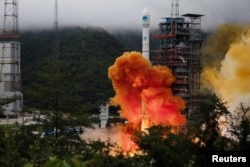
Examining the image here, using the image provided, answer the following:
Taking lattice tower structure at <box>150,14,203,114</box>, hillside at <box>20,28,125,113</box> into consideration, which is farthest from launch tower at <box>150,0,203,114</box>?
hillside at <box>20,28,125,113</box>

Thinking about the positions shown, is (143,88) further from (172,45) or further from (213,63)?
(213,63)

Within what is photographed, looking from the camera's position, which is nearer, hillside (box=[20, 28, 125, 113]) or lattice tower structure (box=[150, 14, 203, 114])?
lattice tower structure (box=[150, 14, 203, 114])

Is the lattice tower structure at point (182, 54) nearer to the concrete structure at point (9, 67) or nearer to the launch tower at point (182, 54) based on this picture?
the launch tower at point (182, 54)

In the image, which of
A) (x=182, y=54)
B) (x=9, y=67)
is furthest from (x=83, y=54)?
(x=182, y=54)

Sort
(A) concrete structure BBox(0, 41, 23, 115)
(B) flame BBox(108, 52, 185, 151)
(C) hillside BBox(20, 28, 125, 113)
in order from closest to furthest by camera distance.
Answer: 1. (B) flame BBox(108, 52, 185, 151)
2. (A) concrete structure BBox(0, 41, 23, 115)
3. (C) hillside BBox(20, 28, 125, 113)

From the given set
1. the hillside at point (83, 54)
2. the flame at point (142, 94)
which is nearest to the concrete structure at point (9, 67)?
the hillside at point (83, 54)

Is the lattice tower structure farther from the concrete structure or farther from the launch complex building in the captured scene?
the concrete structure
